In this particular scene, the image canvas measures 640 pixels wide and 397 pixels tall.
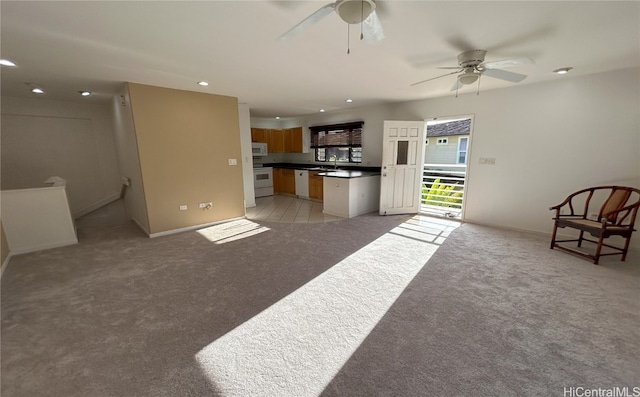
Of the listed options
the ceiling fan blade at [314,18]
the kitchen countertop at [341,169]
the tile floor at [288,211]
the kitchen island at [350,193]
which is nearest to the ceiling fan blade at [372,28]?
the ceiling fan blade at [314,18]

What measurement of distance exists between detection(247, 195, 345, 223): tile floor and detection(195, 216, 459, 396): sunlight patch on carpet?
215cm

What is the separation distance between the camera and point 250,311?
215 cm

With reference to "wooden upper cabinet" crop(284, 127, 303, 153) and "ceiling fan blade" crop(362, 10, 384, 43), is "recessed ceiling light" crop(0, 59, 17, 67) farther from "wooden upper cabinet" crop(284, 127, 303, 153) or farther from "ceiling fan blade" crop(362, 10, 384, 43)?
"wooden upper cabinet" crop(284, 127, 303, 153)

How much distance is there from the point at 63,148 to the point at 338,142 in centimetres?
621

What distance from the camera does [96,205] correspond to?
17.9 ft

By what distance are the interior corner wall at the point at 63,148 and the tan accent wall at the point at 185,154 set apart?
2.24m

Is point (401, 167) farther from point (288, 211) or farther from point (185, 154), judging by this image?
point (185, 154)

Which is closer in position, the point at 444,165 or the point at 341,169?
the point at 341,169

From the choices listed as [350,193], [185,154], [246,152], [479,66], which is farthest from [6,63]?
[479,66]

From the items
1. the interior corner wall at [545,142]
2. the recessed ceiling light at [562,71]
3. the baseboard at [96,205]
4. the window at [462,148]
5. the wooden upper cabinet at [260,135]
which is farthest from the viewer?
the window at [462,148]

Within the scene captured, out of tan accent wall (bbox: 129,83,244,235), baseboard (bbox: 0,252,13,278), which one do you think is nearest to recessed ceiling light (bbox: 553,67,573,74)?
tan accent wall (bbox: 129,83,244,235)

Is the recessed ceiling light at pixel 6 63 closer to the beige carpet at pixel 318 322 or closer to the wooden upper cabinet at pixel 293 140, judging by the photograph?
the beige carpet at pixel 318 322

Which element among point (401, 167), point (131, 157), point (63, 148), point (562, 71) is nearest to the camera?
point (562, 71)

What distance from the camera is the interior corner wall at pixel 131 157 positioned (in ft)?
12.4
